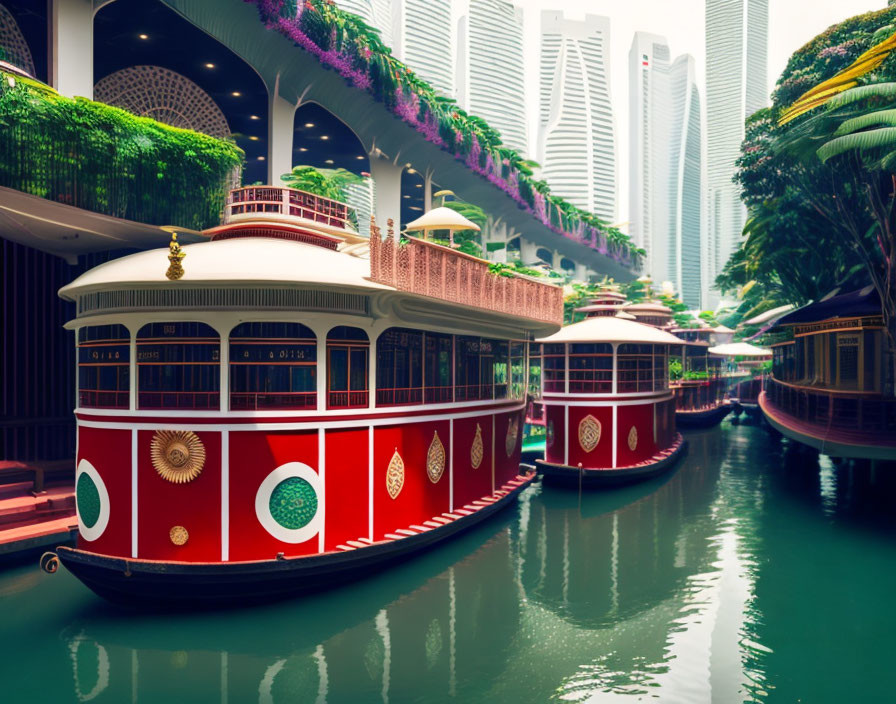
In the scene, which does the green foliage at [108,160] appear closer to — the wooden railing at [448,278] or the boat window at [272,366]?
the boat window at [272,366]

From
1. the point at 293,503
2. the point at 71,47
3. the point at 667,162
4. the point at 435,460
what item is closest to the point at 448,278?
the point at 435,460

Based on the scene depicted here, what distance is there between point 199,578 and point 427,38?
116m

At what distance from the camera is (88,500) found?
12938 mm

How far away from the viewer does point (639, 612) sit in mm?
13078

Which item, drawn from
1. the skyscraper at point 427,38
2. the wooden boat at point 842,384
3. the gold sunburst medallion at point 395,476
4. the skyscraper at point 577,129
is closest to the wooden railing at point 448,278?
the gold sunburst medallion at point 395,476

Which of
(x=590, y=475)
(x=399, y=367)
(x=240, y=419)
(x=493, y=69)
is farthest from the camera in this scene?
(x=493, y=69)

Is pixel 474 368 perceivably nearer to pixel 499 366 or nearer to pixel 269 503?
pixel 499 366

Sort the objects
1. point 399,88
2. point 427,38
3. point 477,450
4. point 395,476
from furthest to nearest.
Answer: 1. point 427,38
2. point 399,88
3. point 477,450
4. point 395,476

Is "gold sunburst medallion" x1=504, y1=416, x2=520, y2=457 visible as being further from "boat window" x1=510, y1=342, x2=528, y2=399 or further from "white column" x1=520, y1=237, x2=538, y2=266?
"white column" x1=520, y1=237, x2=538, y2=266

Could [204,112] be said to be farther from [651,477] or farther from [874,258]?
[874,258]

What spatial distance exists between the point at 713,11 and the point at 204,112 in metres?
204

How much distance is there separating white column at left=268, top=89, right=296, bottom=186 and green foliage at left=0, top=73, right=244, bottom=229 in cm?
664

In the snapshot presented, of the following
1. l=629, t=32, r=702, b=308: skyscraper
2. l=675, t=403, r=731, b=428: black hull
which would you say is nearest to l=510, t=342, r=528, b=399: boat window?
l=675, t=403, r=731, b=428: black hull

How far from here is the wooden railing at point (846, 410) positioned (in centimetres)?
1962
